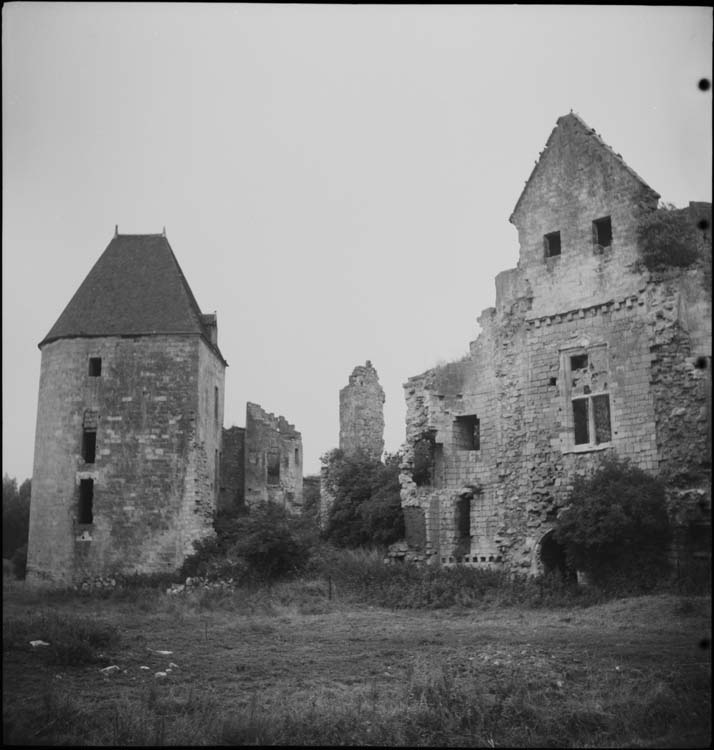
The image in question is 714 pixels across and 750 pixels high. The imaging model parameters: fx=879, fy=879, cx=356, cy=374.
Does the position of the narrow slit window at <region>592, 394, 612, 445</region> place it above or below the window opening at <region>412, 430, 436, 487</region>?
above

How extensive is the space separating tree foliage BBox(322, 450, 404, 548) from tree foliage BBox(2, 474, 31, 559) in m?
10.0

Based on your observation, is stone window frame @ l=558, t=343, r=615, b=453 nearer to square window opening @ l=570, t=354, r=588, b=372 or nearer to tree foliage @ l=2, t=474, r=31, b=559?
square window opening @ l=570, t=354, r=588, b=372

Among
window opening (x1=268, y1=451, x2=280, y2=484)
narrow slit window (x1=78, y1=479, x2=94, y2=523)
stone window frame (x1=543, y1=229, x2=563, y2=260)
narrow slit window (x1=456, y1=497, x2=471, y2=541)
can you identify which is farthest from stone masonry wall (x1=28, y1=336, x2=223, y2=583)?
stone window frame (x1=543, y1=229, x2=563, y2=260)

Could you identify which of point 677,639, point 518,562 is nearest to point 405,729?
point 677,639

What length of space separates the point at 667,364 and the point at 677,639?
779 centimetres

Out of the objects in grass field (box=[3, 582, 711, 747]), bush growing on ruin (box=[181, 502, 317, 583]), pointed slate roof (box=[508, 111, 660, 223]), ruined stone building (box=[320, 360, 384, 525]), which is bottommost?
grass field (box=[3, 582, 711, 747])

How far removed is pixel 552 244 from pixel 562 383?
380cm

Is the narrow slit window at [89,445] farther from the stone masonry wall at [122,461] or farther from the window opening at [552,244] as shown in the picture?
the window opening at [552,244]

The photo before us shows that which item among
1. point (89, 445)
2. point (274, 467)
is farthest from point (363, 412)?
point (89, 445)

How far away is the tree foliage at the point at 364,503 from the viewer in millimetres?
24797

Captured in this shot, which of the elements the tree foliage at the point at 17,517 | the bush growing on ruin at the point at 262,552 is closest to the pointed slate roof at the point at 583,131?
the bush growing on ruin at the point at 262,552

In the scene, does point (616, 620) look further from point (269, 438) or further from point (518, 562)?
point (269, 438)

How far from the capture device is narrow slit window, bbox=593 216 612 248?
21766 millimetres

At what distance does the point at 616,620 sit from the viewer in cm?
1588
